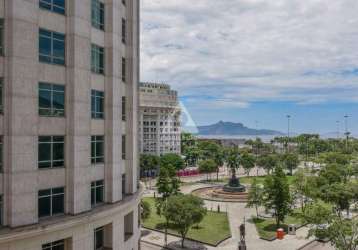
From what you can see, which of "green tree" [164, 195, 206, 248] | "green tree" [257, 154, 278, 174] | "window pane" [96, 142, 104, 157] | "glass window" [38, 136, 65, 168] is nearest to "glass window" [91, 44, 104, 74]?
"window pane" [96, 142, 104, 157]

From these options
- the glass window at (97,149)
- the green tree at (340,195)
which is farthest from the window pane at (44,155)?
the green tree at (340,195)

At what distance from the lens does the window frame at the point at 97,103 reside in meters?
26.9

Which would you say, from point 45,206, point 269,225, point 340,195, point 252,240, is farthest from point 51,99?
point 340,195

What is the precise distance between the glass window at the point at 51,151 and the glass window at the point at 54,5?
26.2 feet

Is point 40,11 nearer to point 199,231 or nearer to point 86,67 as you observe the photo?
point 86,67

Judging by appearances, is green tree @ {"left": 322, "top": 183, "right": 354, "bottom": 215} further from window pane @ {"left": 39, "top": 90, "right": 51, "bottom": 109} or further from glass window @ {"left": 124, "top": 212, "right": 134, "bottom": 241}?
window pane @ {"left": 39, "top": 90, "right": 51, "bottom": 109}

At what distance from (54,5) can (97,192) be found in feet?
42.6

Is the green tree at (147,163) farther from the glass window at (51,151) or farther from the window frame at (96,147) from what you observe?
the glass window at (51,151)

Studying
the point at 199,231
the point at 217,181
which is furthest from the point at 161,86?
the point at 199,231

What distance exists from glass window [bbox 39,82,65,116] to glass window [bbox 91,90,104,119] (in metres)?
2.77

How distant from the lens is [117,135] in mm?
28438

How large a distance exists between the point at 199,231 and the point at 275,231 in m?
11.9

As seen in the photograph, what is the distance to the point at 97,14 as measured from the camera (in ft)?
90.2

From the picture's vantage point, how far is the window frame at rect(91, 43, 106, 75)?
26856mm
